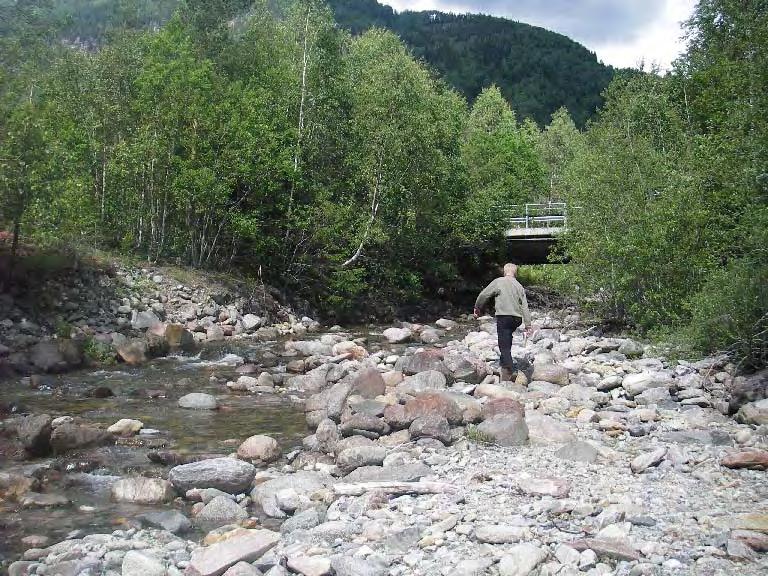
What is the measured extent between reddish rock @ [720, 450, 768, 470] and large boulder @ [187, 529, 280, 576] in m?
5.07

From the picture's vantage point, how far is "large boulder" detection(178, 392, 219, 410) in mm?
12312

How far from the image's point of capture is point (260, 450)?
9375 mm

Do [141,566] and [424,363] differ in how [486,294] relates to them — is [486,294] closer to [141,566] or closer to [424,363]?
[424,363]

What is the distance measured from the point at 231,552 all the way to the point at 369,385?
20.3ft

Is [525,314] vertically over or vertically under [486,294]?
under

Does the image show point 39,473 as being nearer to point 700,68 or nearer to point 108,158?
point 108,158

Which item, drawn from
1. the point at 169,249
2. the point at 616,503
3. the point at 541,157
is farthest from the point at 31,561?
the point at 541,157

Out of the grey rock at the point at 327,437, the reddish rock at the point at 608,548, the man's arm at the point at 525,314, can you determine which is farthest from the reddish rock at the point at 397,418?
the reddish rock at the point at 608,548

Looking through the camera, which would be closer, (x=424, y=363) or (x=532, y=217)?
(x=424, y=363)

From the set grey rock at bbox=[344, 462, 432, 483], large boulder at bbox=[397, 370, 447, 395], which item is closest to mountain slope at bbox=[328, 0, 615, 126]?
large boulder at bbox=[397, 370, 447, 395]

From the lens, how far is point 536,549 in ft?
17.7

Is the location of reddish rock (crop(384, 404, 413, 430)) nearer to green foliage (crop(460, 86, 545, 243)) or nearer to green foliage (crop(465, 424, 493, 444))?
green foliage (crop(465, 424, 493, 444))

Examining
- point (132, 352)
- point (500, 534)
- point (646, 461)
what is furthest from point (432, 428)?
point (132, 352)

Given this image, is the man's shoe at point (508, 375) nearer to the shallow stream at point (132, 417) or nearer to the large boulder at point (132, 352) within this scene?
the shallow stream at point (132, 417)
